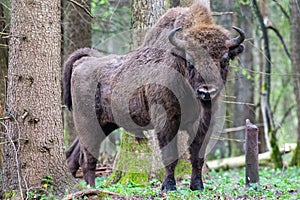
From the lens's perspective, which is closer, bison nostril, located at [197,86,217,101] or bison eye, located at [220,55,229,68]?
bison nostril, located at [197,86,217,101]

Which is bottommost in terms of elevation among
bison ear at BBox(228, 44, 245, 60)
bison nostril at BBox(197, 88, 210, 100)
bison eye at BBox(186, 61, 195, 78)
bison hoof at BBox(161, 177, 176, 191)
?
bison hoof at BBox(161, 177, 176, 191)

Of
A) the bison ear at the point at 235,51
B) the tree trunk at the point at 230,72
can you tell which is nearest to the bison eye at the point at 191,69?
the bison ear at the point at 235,51

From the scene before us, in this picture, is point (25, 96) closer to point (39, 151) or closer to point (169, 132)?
point (39, 151)

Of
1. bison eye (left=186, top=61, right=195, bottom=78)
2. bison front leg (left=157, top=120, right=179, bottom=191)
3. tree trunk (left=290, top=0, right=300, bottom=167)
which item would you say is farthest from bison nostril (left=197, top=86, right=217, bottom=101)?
tree trunk (left=290, top=0, right=300, bottom=167)

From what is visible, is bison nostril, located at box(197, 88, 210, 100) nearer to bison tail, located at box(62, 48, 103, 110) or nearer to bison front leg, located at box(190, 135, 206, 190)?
bison front leg, located at box(190, 135, 206, 190)

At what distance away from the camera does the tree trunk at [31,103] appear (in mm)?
5438

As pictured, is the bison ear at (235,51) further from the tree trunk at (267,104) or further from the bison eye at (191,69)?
the tree trunk at (267,104)

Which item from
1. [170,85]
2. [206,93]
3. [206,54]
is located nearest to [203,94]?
[206,93]

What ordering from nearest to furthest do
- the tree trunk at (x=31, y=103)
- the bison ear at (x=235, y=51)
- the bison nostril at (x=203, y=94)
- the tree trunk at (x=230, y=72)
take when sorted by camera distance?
the tree trunk at (x=31, y=103)
the bison nostril at (x=203, y=94)
the bison ear at (x=235, y=51)
the tree trunk at (x=230, y=72)

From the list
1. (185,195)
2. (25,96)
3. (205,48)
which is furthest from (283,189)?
(25,96)

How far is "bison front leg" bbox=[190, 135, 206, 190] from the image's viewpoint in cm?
697

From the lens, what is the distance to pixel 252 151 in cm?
652

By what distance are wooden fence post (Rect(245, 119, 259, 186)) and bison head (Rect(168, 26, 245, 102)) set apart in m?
0.68

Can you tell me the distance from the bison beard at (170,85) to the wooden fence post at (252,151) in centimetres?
68
